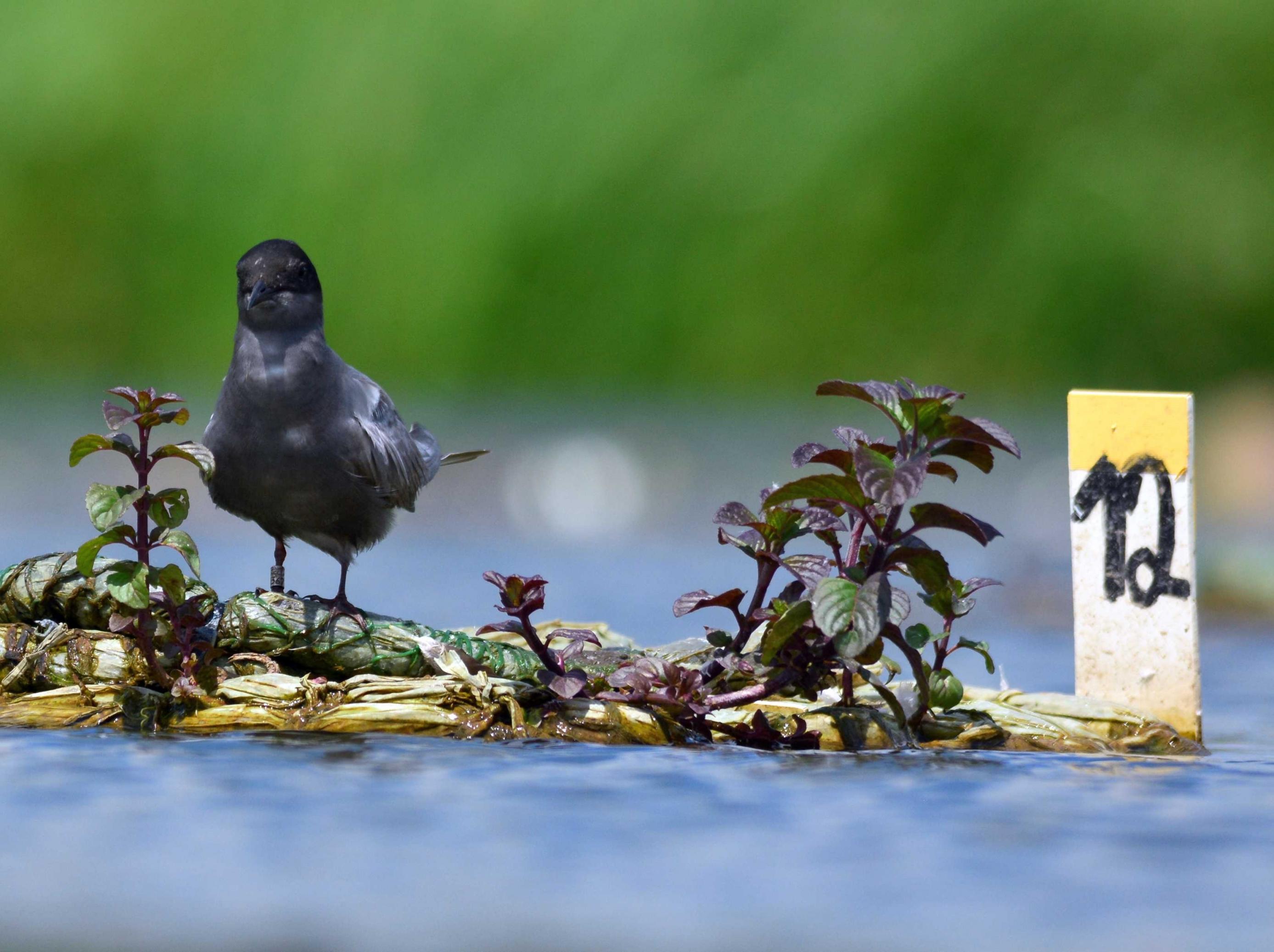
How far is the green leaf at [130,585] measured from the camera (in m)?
4.79

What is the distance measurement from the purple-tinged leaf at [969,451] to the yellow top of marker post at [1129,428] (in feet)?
1.48

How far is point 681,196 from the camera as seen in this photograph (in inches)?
639

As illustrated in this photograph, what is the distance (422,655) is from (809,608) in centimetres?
131

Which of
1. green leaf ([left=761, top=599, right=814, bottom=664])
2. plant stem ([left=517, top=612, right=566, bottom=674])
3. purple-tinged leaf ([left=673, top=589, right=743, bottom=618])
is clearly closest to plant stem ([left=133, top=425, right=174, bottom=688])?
plant stem ([left=517, top=612, right=566, bottom=674])

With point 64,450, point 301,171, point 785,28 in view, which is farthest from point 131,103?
point 785,28

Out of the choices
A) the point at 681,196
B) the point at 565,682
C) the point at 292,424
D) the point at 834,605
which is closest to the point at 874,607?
the point at 834,605

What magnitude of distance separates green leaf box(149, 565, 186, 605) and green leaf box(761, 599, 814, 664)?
1.67 m

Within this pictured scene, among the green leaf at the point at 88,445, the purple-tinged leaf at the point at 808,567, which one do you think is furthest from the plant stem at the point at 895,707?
the green leaf at the point at 88,445

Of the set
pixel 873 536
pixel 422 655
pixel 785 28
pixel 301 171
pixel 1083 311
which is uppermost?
pixel 785 28

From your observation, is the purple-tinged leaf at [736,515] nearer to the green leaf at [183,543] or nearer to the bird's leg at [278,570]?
the green leaf at [183,543]

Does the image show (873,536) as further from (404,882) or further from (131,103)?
(131,103)

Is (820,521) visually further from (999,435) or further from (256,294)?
(256,294)

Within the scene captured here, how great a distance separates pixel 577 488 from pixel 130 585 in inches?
362

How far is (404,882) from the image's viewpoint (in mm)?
3486
